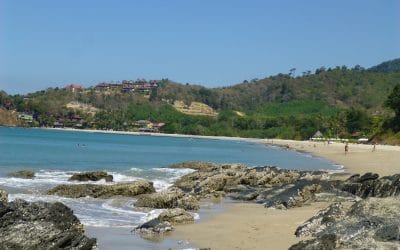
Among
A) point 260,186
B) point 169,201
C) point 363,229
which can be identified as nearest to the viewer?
point 363,229

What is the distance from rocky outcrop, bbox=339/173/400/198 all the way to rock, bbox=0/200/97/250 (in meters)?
12.7

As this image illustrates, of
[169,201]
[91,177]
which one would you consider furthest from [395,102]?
[169,201]

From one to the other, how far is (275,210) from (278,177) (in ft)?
41.2

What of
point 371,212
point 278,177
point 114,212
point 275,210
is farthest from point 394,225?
point 278,177

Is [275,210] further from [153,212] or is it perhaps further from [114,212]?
[114,212]

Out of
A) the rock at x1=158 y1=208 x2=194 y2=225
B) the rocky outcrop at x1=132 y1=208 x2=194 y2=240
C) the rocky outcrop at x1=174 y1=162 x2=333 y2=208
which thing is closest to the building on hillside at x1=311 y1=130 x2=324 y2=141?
the rocky outcrop at x1=174 y1=162 x2=333 y2=208

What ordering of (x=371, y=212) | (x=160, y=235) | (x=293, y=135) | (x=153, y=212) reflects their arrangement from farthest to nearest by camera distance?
1. (x=293, y=135)
2. (x=153, y=212)
3. (x=160, y=235)
4. (x=371, y=212)

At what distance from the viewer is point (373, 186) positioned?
78.8ft

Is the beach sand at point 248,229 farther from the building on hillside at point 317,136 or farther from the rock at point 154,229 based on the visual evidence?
the building on hillside at point 317,136

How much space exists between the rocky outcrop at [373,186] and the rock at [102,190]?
9807mm

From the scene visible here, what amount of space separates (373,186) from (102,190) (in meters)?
12.7

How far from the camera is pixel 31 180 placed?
112 ft

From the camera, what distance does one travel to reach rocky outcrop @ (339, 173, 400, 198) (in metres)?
22.2

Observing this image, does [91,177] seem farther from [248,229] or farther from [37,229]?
[37,229]
